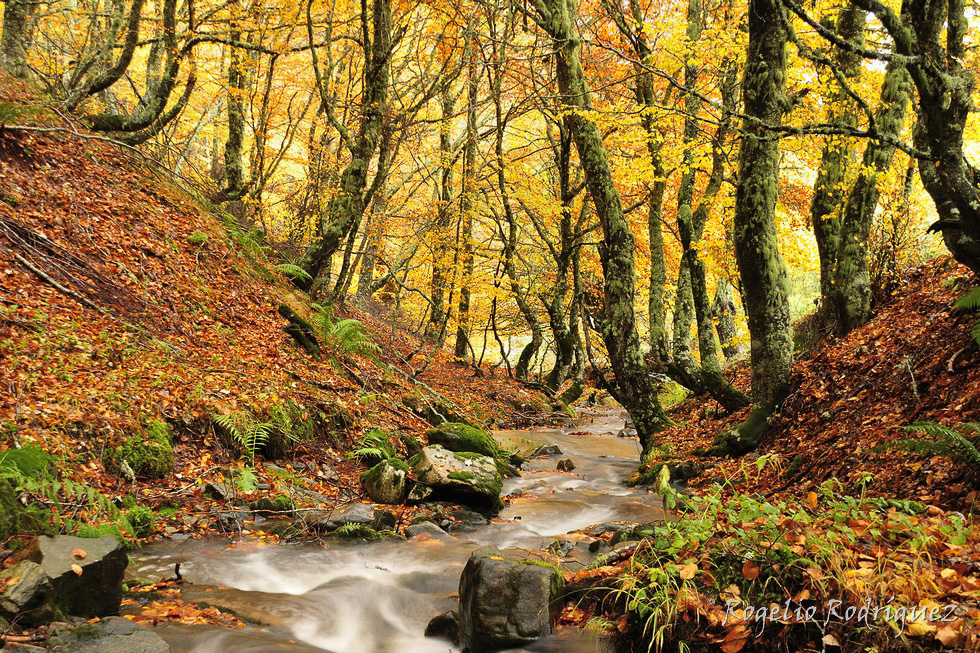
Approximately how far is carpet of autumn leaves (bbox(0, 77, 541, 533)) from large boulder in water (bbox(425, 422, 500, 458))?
0.79 meters

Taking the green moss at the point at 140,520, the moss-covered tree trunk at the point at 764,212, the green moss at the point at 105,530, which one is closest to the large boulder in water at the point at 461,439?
the moss-covered tree trunk at the point at 764,212

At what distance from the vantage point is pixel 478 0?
9719 mm

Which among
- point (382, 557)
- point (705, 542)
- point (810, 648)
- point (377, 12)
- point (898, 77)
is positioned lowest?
point (382, 557)

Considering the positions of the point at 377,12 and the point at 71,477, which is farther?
the point at 377,12

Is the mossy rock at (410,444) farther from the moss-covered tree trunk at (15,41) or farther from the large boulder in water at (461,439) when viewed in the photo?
the moss-covered tree trunk at (15,41)

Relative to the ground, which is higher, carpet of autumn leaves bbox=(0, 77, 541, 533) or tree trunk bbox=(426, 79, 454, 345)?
tree trunk bbox=(426, 79, 454, 345)

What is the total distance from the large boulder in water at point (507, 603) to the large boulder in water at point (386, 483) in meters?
3.25

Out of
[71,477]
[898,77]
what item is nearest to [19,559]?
[71,477]

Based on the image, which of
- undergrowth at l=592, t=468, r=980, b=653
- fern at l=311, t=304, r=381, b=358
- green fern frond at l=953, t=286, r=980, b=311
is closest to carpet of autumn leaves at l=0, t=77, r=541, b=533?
fern at l=311, t=304, r=381, b=358

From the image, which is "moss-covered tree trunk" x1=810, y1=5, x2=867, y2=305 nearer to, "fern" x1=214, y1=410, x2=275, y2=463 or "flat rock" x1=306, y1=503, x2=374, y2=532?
"flat rock" x1=306, y1=503, x2=374, y2=532

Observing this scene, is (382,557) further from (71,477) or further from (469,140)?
(469,140)

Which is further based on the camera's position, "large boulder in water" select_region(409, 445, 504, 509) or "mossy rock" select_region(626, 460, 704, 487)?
"mossy rock" select_region(626, 460, 704, 487)

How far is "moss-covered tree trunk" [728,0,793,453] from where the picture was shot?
7.01m

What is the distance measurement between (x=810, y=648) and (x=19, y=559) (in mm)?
4550
